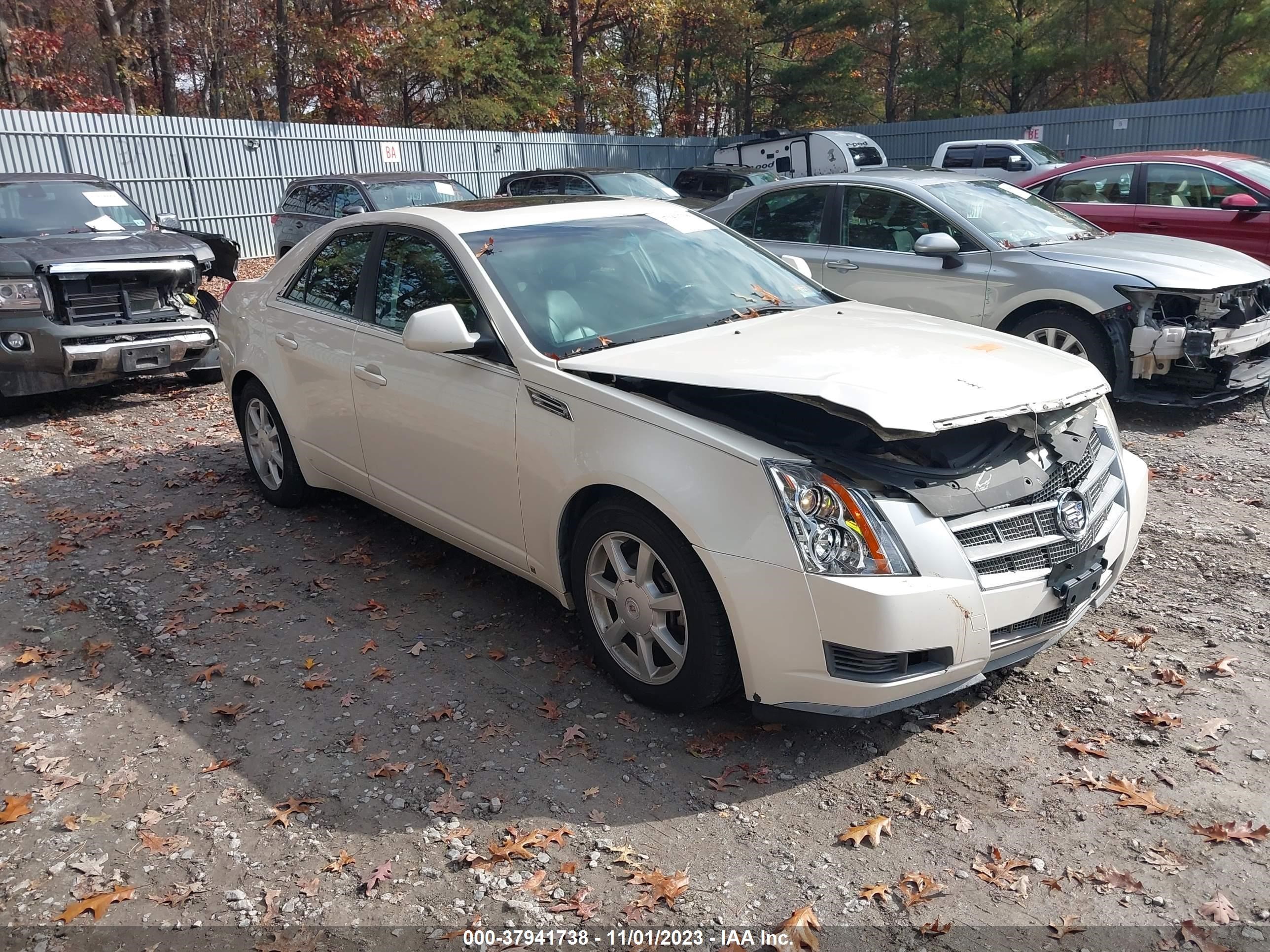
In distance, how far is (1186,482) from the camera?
19.3ft

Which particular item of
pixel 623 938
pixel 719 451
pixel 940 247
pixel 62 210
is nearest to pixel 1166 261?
pixel 940 247

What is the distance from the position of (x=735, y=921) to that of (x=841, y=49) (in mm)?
38107

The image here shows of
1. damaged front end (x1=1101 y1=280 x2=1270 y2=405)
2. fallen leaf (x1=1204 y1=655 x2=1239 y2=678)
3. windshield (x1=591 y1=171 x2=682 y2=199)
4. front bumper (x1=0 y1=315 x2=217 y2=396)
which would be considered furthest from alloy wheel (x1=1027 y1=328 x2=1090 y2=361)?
windshield (x1=591 y1=171 x2=682 y2=199)

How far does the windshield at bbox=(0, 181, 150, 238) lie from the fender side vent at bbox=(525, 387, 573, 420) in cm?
682

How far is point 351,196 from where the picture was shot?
13547 mm

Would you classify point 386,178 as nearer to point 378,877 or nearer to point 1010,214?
point 1010,214

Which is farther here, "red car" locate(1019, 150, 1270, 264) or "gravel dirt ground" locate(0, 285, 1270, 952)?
"red car" locate(1019, 150, 1270, 264)

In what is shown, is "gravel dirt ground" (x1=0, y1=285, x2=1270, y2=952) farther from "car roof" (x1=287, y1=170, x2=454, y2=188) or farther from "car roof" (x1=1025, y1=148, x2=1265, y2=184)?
"car roof" (x1=287, y1=170, x2=454, y2=188)

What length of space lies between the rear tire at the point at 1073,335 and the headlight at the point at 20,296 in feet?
24.6

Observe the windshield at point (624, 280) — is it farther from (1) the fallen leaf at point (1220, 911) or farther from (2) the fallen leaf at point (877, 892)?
(1) the fallen leaf at point (1220, 911)

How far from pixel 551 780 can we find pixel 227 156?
19.6 m

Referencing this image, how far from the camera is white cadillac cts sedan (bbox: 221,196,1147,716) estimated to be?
308 centimetres

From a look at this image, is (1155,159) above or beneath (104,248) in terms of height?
above

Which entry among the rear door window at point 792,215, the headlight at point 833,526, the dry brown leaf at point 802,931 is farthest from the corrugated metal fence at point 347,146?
the dry brown leaf at point 802,931
